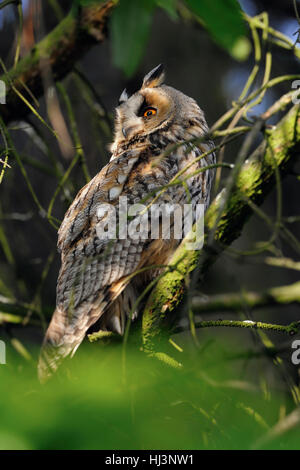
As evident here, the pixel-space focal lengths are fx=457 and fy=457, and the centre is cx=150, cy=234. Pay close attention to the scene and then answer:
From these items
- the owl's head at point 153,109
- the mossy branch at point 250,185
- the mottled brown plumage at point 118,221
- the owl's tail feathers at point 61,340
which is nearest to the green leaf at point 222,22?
the mossy branch at point 250,185

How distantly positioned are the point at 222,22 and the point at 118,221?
114 centimetres

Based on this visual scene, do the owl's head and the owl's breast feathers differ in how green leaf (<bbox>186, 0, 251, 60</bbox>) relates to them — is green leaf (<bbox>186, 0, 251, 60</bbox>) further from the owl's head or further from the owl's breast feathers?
the owl's head

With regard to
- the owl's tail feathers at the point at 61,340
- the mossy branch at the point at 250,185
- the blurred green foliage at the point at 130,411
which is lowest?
the blurred green foliage at the point at 130,411

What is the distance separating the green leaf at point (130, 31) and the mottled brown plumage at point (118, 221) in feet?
3.05

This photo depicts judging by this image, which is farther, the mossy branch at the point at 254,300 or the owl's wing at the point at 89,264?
the mossy branch at the point at 254,300

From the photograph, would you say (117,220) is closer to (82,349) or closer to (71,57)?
(82,349)

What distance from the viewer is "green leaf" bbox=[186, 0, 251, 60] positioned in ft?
1.71

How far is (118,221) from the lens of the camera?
163cm

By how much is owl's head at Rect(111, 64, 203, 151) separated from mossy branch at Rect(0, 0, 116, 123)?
29 cm

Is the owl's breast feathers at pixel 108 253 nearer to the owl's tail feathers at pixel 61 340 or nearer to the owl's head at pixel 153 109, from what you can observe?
the owl's tail feathers at pixel 61 340

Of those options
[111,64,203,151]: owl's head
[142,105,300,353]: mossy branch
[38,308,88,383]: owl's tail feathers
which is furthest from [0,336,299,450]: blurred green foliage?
[111,64,203,151]: owl's head

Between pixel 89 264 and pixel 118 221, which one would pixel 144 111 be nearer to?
pixel 118 221

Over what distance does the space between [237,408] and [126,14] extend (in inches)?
24.4

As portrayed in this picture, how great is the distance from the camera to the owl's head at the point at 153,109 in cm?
183
